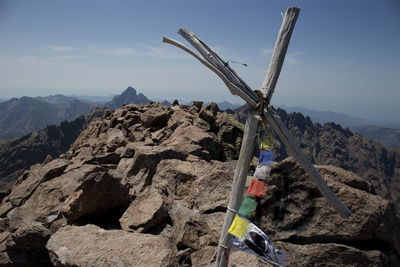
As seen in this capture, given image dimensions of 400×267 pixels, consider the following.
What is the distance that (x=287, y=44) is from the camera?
296 inches

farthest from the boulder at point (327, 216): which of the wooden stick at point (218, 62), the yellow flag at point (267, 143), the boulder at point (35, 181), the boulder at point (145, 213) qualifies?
the boulder at point (35, 181)

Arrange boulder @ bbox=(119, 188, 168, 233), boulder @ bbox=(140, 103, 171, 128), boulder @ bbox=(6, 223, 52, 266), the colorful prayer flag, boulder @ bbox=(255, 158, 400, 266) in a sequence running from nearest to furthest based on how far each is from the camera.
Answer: the colorful prayer flag → boulder @ bbox=(255, 158, 400, 266) → boulder @ bbox=(6, 223, 52, 266) → boulder @ bbox=(119, 188, 168, 233) → boulder @ bbox=(140, 103, 171, 128)

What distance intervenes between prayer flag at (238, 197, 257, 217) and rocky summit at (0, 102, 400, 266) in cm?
298

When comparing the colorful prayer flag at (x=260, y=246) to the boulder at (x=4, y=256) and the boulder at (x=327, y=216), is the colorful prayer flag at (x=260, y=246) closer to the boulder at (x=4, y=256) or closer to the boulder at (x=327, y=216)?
the boulder at (x=327, y=216)

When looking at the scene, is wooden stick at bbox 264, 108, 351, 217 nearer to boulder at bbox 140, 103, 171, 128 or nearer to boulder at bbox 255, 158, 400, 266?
boulder at bbox 255, 158, 400, 266

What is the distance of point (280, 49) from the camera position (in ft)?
24.6

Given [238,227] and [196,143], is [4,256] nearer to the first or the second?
[238,227]

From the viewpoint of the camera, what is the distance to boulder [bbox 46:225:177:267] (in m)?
9.68

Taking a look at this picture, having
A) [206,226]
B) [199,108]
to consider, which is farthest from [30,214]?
[199,108]

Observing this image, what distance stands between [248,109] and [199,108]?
31247mm

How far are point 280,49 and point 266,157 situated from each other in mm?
2811

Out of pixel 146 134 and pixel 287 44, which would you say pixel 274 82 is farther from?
pixel 146 134

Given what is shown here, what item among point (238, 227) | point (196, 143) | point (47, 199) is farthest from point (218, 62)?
point (196, 143)

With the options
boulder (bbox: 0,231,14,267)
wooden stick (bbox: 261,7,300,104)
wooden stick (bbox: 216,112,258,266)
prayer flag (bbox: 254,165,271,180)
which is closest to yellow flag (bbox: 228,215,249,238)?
wooden stick (bbox: 216,112,258,266)
